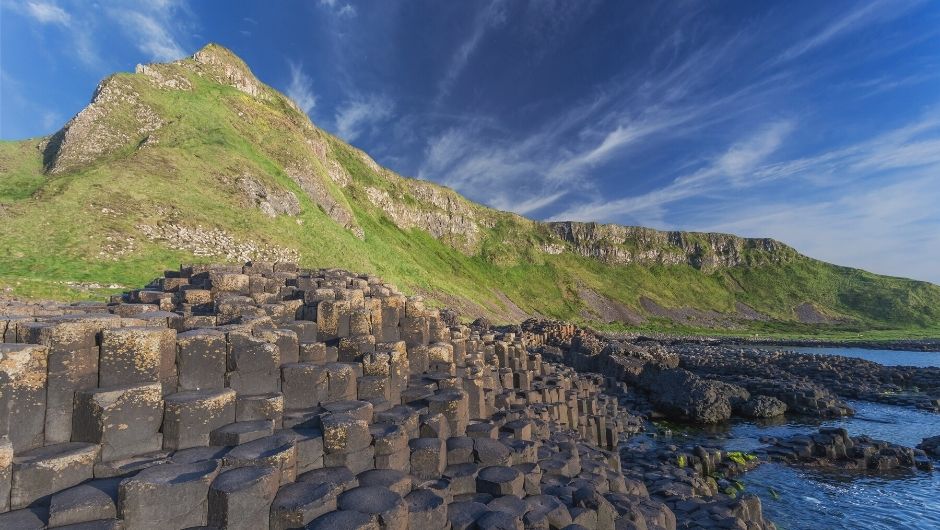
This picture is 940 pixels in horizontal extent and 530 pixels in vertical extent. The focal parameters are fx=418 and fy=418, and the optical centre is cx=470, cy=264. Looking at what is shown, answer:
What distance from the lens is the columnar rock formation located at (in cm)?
423

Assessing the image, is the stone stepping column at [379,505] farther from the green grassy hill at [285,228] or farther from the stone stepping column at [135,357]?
the green grassy hill at [285,228]

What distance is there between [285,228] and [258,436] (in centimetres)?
3566

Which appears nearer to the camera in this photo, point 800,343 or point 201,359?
point 201,359

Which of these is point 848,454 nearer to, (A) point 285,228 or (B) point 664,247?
(A) point 285,228

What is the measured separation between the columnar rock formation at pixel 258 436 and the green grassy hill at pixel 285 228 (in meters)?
17.4

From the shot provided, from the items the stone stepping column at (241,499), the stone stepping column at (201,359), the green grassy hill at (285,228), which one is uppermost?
the green grassy hill at (285,228)

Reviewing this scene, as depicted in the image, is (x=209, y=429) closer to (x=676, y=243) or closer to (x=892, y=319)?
(x=676, y=243)

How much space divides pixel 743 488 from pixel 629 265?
385 feet

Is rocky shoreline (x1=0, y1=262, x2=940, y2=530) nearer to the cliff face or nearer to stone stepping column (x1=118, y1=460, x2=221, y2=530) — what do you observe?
stone stepping column (x1=118, y1=460, x2=221, y2=530)

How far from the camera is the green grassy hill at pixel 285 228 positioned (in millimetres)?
25016

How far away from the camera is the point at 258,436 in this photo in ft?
17.8

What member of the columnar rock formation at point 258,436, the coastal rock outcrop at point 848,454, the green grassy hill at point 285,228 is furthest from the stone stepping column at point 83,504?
the coastal rock outcrop at point 848,454

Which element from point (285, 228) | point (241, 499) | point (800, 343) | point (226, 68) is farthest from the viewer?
point (800, 343)

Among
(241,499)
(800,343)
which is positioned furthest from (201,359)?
(800,343)
